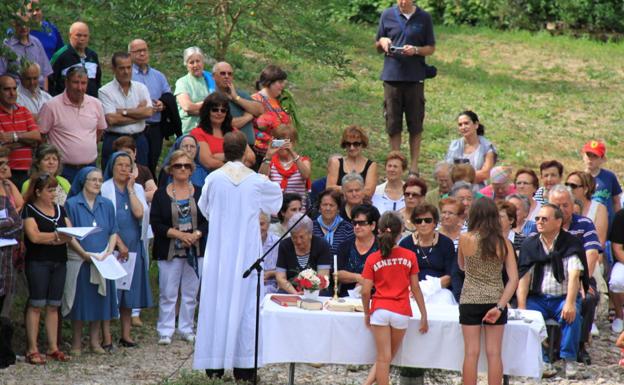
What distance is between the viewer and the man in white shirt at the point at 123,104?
12.6 m

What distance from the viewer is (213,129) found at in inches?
485

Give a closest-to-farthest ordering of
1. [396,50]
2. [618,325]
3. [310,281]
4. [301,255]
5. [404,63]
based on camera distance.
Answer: [310,281] < [301,255] < [618,325] < [396,50] < [404,63]

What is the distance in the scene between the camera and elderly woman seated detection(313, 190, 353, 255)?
1153 cm

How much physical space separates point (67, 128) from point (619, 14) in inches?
736

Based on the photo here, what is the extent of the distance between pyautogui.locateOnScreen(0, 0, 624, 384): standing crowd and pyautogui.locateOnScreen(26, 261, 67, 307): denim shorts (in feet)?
0.04

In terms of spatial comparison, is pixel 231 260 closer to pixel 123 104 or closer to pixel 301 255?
pixel 301 255

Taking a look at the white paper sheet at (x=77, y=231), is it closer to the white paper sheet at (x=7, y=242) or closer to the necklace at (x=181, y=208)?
the white paper sheet at (x=7, y=242)

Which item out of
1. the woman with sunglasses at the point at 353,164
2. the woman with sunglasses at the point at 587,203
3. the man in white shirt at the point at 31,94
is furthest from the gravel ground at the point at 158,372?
the man in white shirt at the point at 31,94

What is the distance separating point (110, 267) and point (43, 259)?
2.03ft

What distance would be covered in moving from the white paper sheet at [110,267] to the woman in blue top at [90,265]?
0.22 ft

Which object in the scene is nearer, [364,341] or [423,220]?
[364,341]

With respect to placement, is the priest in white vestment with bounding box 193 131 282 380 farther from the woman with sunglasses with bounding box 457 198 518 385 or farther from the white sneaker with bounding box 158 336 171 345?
the woman with sunglasses with bounding box 457 198 518 385

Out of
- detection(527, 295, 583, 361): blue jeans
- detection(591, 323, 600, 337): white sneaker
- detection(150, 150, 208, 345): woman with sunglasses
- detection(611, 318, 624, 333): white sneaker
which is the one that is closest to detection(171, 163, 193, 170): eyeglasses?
detection(150, 150, 208, 345): woman with sunglasses

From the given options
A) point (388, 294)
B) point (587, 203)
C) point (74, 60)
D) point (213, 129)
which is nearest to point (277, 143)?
point (213, 129)
